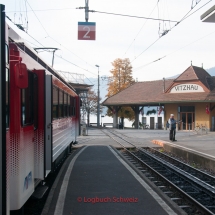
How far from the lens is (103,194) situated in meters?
8.06

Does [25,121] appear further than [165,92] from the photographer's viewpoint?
No

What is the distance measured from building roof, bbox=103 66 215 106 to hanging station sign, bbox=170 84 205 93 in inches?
12.2

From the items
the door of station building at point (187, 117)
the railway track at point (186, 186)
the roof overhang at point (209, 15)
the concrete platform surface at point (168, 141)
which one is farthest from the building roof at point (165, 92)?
the railway track at point (186, 186)

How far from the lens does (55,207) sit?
690cm

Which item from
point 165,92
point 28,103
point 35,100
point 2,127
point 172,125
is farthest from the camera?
point 165,92

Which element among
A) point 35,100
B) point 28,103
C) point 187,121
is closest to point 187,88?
point 187,121

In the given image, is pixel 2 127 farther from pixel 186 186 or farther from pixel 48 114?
pixel 186 186

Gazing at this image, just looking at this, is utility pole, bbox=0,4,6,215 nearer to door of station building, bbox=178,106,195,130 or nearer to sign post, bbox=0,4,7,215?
sign post, bbox=0,4,7,215

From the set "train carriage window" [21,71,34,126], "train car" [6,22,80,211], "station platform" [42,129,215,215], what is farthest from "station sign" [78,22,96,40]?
"train carriage window" [21,71,34,126]

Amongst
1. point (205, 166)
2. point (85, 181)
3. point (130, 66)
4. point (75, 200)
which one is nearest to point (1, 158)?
point (75, 200)

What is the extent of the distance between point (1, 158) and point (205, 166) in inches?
416

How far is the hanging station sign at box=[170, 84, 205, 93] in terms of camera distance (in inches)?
1569

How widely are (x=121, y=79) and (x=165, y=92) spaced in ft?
41.4

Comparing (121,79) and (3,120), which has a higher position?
(121,79)
